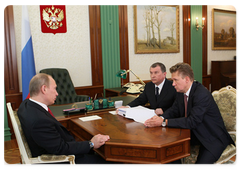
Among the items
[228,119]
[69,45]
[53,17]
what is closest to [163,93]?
[228,119]

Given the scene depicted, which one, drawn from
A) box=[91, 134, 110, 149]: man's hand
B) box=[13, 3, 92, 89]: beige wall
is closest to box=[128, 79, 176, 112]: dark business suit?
box=[91, 134, 110, 149]: man's hand

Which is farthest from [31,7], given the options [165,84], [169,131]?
[169,131]

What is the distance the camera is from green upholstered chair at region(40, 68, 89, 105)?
475 centimetres

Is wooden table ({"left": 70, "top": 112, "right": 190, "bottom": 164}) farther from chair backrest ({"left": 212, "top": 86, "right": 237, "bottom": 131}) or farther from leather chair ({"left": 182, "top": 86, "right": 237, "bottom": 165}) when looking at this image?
chair backrest ({"left": 212, "top": 86, "right": 237, "bottom": 131})

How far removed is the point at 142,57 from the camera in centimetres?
626

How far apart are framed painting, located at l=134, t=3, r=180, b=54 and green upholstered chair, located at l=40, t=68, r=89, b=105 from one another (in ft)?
7.16

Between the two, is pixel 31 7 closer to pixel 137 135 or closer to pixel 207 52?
pixel 137 135

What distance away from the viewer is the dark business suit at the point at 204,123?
219 centimetres

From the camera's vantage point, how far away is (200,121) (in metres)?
2.22

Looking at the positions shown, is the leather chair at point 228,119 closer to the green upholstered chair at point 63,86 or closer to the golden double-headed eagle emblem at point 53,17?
the green upholstered chair at point 63,86

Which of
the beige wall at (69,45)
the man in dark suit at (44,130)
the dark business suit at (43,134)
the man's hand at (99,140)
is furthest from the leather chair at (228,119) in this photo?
the beige wall at (69,45)

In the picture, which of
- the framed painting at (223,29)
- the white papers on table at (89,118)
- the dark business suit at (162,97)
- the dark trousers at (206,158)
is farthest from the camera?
the framed painting at (223,29)

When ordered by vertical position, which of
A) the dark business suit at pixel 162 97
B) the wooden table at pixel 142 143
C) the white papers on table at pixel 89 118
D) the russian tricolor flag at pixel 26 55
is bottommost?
the wooden table at pixel 142 143

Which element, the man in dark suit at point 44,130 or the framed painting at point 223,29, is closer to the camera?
the man in dark suit at point 44,130
